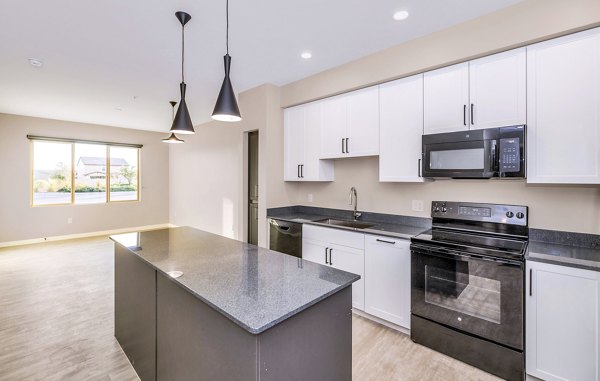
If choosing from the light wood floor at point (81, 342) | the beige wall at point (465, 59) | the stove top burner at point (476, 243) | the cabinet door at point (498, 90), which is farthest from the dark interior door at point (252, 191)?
the cabinet door at point (498, 90)

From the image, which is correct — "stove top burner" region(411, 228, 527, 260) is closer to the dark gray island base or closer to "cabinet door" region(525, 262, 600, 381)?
"cabinet door" region(525, 262, 600, 381)

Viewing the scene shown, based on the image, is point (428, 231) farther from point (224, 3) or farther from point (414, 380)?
point (224, 3)

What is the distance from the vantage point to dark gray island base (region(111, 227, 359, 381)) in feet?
3.61

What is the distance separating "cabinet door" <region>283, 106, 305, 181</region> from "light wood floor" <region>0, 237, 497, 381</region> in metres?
1.99

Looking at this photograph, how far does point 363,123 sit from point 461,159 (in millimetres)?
1088

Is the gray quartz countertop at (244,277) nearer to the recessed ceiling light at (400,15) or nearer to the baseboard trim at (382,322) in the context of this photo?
the baseboard trim at (382,322)

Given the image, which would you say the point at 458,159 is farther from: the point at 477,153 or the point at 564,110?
the point at 564,110

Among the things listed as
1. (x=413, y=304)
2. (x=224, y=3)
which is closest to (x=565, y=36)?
Result: (x=413, y=304)

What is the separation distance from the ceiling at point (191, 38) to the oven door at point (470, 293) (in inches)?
75.9

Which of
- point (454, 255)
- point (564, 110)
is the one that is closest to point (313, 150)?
point (454, 255)

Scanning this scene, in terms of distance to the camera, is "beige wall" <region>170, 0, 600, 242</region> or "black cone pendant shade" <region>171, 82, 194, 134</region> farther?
"black cone pendant shade" <region>171, 82, 194, 134</region>

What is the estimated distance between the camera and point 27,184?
19.2 feet

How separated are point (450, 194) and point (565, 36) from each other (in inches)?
56.0

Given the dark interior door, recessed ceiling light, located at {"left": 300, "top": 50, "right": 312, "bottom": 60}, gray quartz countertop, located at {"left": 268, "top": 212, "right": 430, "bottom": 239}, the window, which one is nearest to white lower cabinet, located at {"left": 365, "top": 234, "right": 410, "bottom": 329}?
gray quartz countertop, located at {"left": 268, "top": 212, "right": 430, "bottom": 239}
